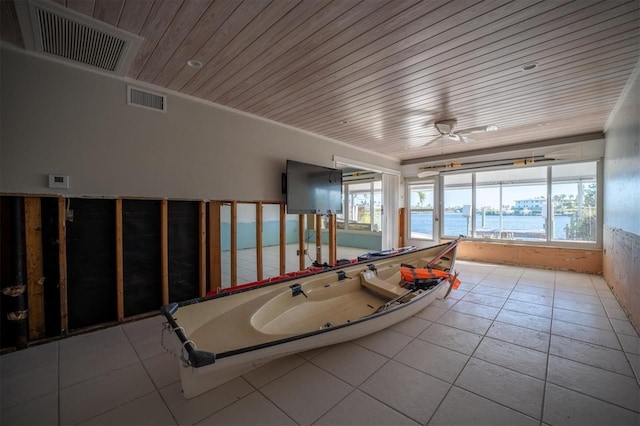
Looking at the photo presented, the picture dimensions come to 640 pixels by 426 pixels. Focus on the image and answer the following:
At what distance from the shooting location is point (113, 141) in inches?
109

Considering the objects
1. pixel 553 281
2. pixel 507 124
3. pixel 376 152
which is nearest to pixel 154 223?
pixel 376 152

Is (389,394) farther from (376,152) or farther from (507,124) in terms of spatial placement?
(376,152)

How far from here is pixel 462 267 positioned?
5.69 m

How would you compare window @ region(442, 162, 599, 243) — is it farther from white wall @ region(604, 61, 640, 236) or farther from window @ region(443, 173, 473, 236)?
white wall @ region(604, 61, 640, 236)

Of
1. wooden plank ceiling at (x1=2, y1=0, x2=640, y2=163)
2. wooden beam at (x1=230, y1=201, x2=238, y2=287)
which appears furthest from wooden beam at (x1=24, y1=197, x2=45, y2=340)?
wooden beam at (x1=230, y1=201, x2=238, y2=287)

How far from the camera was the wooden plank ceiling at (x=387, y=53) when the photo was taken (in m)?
1.89

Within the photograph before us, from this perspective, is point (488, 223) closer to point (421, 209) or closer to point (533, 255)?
point (533, 255)

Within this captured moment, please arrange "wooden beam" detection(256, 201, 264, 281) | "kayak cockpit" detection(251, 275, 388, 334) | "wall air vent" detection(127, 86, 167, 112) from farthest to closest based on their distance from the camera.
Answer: "wooden beam" detection(256, 201, 264, 281) < "wall air vent" detection(127, 86, 167, 112) < "kayak cockpit" detection(251, 275, 388, 334)

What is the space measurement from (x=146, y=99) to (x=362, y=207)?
23.8ft

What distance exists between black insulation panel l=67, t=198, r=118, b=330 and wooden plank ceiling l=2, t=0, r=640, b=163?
1531 millimetres

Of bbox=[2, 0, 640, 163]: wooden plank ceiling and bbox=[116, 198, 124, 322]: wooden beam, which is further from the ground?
bbox=[2, 0, 640, 163]: wooden plank ceiling

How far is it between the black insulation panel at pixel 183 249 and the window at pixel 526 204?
6.25m

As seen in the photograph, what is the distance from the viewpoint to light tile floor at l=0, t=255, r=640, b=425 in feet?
5.07

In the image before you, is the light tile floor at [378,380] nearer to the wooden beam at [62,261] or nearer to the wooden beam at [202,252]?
the wooden beam at [62,261]
